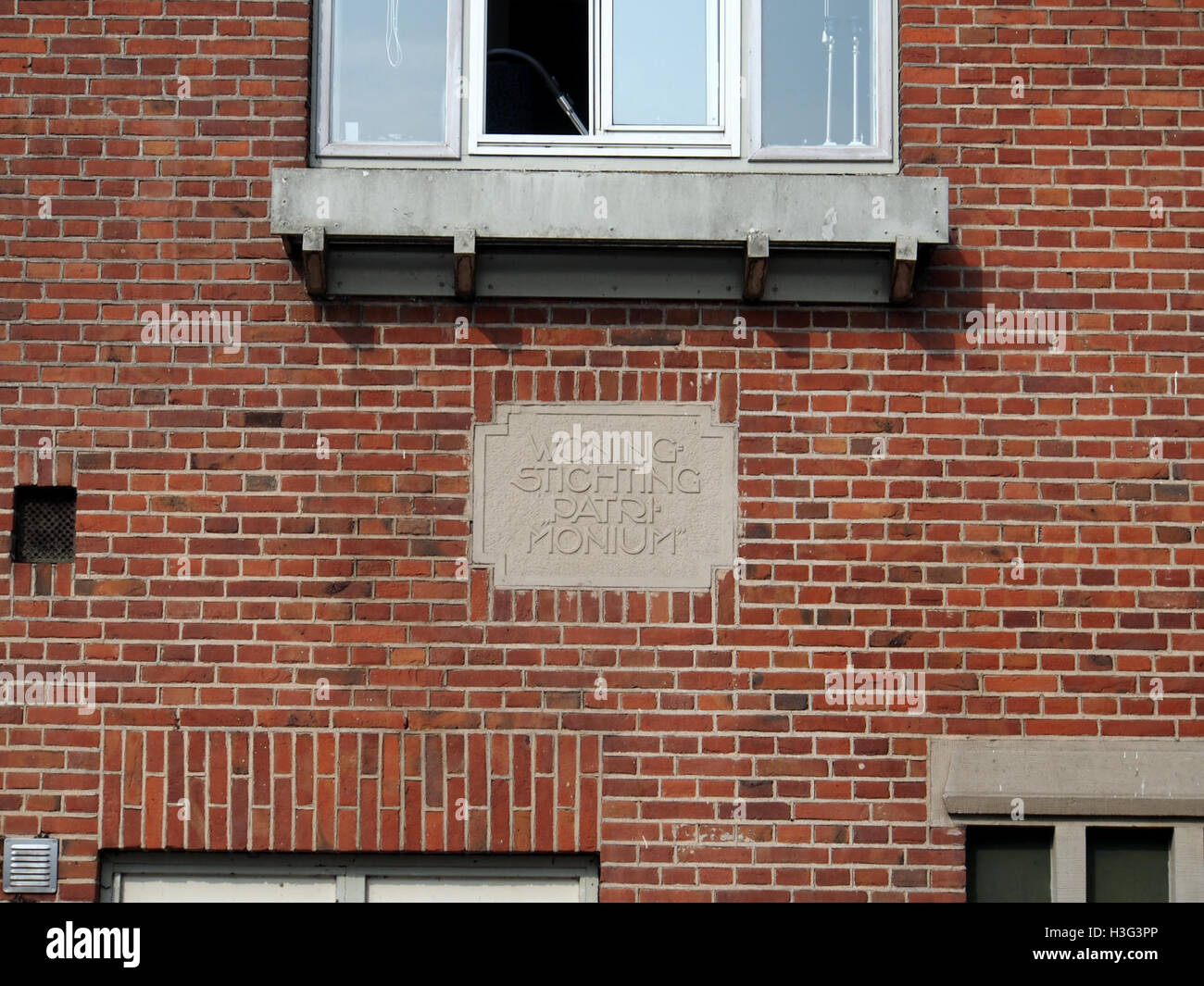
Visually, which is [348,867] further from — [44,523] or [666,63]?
[666,63]

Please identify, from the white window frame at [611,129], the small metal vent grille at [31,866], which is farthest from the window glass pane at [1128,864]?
the small metal vent grille at [31,866]

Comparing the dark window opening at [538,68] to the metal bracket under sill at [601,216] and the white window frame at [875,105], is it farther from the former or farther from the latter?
the white window frame at [875,105]

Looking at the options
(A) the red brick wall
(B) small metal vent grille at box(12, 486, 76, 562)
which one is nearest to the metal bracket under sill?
(A) the red brick wall

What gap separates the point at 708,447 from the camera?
203 inches

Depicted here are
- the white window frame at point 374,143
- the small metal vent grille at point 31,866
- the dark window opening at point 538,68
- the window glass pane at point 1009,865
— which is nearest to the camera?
the small metal vent grille at point 31,866

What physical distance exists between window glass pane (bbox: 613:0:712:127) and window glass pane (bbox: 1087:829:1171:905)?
9.87 feet

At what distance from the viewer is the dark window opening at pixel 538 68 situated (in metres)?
5.48

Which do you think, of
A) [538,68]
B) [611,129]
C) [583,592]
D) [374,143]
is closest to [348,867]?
[583,592]

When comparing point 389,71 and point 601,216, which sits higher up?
point 389,71

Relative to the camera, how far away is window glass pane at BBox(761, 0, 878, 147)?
5406mm

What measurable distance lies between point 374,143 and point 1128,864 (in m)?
3.83

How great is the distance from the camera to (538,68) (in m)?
5.50

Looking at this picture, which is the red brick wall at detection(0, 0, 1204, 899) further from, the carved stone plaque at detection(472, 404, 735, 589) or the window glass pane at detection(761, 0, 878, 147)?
the window glass pane at detection(761, 0, 878, 147)

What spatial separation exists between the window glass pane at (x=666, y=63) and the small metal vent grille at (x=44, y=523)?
2.49 meters
